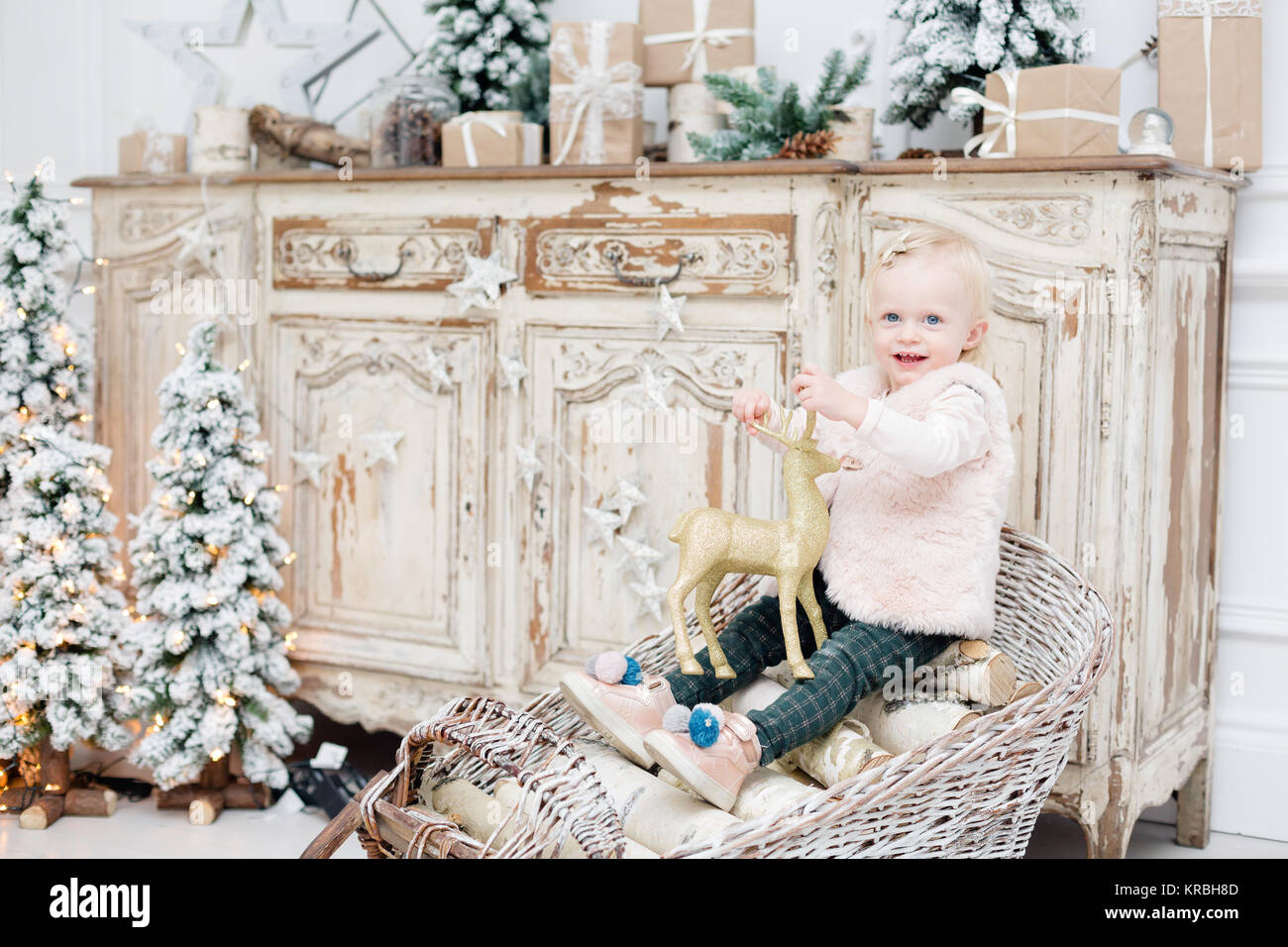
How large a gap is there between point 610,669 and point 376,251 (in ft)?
4.37

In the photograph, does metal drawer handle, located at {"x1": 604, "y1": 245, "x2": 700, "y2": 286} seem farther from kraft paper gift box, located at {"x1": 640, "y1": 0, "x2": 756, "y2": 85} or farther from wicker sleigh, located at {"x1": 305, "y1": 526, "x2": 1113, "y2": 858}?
wicker sleigh, located at {"x1": 305, "y1": 526, "x2": 1113, "y2": 858}

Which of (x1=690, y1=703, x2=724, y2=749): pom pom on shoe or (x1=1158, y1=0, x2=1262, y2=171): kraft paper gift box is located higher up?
(x1=1158, y1=0, x2=1262, y2=171): kraft paper gift box

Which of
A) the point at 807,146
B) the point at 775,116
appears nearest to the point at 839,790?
the point at 807,146

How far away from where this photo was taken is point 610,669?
6.63ft

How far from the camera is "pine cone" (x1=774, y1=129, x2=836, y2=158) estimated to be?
263 cm

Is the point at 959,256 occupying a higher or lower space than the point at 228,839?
higher

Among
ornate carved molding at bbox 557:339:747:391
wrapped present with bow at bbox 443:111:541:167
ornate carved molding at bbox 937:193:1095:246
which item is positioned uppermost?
wrapped present with bow at bbox 443:111:541:167

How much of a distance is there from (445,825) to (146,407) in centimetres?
176

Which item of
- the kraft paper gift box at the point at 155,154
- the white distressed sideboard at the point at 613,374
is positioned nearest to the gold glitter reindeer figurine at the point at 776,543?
the white distressed sideboard at the point at 613,374

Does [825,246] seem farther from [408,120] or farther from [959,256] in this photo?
[408,120]

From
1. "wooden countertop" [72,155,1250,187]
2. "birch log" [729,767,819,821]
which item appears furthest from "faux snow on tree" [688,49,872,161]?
"birch log" [729,767,819,821]

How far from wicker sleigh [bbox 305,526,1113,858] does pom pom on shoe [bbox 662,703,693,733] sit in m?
0.15

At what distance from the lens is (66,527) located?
2.88 meters

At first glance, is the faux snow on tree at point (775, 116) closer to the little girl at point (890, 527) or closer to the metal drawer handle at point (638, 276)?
the metal drawer handle at point (638, 276)
